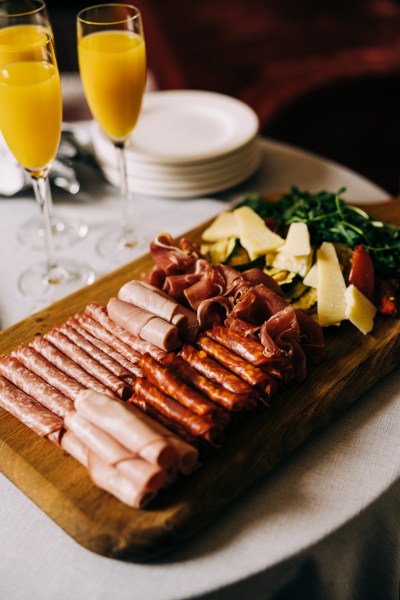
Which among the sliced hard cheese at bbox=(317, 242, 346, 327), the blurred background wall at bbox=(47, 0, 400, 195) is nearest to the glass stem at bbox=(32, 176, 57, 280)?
the sliced hard cheese at bbox=(317, 242, 346, 327)

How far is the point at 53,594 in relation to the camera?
1.04 metres

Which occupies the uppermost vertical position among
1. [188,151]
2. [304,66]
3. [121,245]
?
[188,151]

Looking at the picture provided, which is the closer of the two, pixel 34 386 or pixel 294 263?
pixel 34 386

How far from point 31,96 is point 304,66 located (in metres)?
2.43

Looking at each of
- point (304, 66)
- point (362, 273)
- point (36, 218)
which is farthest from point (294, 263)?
point (304, 66)

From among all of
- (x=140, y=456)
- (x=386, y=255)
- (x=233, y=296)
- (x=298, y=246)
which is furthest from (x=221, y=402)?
(x=386, y=255)

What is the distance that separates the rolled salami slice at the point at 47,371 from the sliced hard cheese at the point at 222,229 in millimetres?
625

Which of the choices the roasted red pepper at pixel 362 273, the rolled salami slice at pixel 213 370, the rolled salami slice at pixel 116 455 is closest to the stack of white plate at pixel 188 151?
the roasted red pepper at pixel 362 273

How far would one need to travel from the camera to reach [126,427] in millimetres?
1106

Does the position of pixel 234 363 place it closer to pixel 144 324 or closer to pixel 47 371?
pixel 144 324

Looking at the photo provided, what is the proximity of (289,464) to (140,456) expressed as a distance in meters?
0.31

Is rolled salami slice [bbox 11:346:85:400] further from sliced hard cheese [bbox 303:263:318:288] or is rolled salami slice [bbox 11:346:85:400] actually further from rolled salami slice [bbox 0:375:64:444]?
sliced hard cheese [bbox 303:263:318:288]

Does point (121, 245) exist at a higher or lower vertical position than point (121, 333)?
lower

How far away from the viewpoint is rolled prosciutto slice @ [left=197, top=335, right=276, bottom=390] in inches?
49.2
